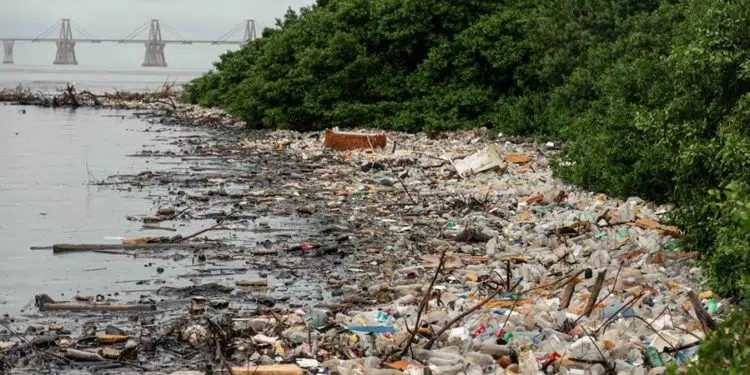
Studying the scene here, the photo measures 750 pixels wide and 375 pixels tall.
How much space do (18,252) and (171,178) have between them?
6487 millimetres

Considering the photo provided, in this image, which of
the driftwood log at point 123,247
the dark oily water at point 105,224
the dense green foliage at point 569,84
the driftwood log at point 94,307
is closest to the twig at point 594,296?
the dense green foliage at point 569,84

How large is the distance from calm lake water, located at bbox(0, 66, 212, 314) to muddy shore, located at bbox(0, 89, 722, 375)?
0.44 meters

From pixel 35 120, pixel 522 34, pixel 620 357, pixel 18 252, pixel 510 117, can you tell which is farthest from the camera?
pixel 35 120

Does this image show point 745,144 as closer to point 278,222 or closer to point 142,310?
point 142,310

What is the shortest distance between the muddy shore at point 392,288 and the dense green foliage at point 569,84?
591 mm

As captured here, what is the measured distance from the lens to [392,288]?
9391 mm

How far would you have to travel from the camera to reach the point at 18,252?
11828 mm

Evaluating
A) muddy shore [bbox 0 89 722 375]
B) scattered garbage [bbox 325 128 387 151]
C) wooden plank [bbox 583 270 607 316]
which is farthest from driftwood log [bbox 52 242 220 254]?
scattered garbage [bbox 325 128 387 151]

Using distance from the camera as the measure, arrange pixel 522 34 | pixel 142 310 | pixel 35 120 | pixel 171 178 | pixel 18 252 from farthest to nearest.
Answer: pixel 35 120
pixel 522 34
pixel 171 178
pixel 18 252
pixel 142 310

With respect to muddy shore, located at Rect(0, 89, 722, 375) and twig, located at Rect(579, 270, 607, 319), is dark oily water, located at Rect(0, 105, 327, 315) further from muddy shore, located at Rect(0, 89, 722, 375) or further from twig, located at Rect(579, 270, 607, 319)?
twig, located at Rect(579, 270, 607, 319)

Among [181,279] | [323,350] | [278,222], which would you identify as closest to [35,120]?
[278,222]

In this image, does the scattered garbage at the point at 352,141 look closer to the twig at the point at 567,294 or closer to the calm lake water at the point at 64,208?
the calm lake water at the point at 64,208

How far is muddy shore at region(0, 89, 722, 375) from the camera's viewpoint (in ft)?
23.6

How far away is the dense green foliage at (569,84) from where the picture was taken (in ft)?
31.7
